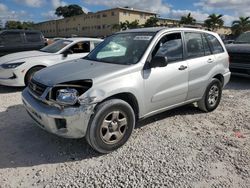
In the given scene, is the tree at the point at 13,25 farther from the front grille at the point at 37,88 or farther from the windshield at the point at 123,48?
the front grille at the point at 37,88

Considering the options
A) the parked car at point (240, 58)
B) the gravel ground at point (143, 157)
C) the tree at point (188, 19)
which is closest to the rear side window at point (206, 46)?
the gravel ground at point (143, 157)

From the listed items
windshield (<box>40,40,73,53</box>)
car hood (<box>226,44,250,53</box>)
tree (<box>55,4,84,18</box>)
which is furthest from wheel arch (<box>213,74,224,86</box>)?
tree (<box>55,4,84,18</box>)

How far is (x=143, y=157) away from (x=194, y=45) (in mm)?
2437

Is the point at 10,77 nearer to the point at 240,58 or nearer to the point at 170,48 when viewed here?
the point at 170,48

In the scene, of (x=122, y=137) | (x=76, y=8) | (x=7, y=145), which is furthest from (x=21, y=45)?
(x=76, y=8)

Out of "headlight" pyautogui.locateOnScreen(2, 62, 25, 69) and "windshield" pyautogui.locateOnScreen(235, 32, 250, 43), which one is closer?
"headlight" pyautogui.locateOnScreen(2, 62, 25, 69)

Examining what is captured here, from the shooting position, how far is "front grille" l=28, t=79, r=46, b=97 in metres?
3.53

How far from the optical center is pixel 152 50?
402 centimetres

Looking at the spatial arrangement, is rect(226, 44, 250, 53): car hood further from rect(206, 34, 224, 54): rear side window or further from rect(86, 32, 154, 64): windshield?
rect(86, 32, 154, 64): windshield

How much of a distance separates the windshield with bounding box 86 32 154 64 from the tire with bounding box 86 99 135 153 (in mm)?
810

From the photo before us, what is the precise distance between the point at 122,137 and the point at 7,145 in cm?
178

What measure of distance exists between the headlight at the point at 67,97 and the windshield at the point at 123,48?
3.54 feet

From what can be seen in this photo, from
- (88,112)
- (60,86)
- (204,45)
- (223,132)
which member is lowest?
(223,132)

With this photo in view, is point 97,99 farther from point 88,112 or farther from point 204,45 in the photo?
point 204,45
